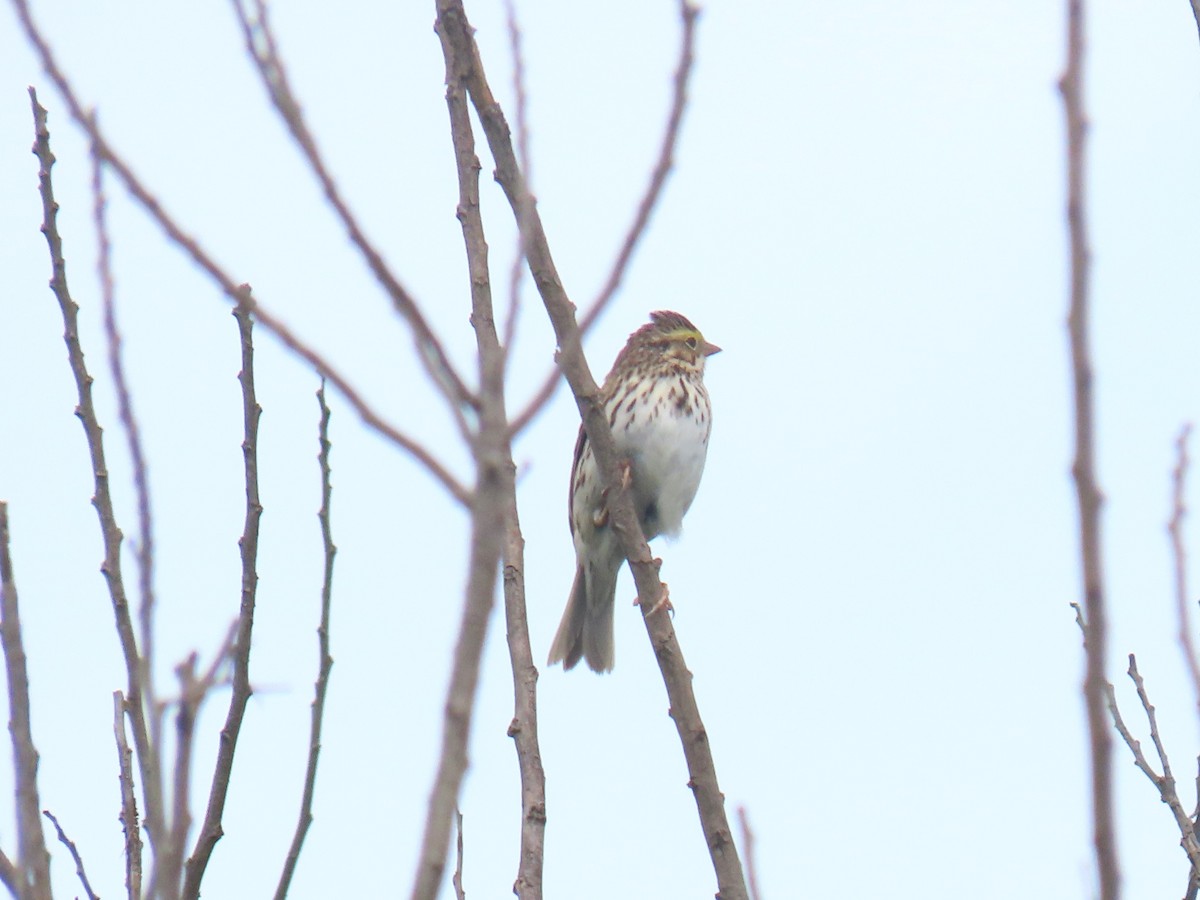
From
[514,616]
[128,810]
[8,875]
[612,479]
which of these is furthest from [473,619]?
[514,616]

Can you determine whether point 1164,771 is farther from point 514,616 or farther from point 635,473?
point 635,473

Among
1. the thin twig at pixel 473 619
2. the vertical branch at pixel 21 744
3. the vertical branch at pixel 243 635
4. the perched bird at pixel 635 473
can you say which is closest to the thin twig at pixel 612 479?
the vertical branch at pixel 243 635

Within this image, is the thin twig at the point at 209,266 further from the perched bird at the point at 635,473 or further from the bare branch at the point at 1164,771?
the perched bird at the point at 635,473

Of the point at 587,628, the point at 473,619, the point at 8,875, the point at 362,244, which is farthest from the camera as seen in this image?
the point at 587,628

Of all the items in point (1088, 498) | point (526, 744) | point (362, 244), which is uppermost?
point (526, 744)

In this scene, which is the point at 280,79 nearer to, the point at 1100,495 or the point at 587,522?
the point at 1100,495

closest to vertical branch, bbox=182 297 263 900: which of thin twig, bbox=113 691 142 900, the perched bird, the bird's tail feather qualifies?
thin twig, bbox=113 691 142 900
